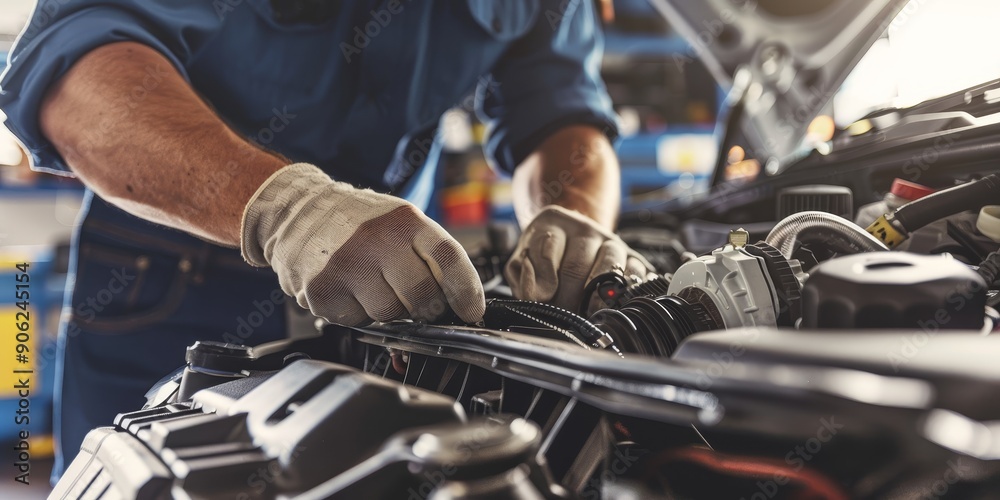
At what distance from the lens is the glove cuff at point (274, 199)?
822 millimetres

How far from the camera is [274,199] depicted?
2.73 feet

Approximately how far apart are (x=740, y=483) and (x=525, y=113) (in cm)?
135

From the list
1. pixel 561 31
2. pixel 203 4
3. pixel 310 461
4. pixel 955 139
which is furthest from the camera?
pixel 561 31

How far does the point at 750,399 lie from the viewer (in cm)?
33

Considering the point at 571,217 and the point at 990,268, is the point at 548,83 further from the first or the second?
the point at 990,268

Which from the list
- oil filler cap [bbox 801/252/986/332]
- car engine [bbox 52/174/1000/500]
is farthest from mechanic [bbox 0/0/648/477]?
oil filler cap [bbox 801/252/986/332]

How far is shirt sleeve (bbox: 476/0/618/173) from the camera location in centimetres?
170

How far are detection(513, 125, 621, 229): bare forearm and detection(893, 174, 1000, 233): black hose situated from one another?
77 centimetres

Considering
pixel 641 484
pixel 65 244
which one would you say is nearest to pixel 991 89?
pixel 641 484

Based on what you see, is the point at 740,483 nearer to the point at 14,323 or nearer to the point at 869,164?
the point at 869,164
